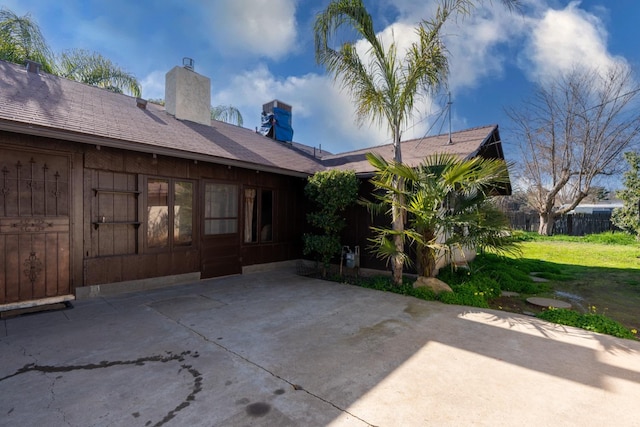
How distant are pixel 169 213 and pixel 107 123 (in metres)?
1.84

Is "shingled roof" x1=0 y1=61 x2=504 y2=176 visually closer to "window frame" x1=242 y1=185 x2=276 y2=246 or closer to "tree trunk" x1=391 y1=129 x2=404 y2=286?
"window frame" x1=242 y1=185 x2=276 y2=246

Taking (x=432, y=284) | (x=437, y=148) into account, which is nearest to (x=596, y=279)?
(x=432, y=284)

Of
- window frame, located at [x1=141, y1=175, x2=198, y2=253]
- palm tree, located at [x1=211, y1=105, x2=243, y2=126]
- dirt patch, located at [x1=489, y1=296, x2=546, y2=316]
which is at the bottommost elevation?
dirt patch, located at [x1=489, y1=296, x2=546, y2=316]

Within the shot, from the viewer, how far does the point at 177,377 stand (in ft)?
8.19

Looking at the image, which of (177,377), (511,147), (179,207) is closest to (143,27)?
(179,207)

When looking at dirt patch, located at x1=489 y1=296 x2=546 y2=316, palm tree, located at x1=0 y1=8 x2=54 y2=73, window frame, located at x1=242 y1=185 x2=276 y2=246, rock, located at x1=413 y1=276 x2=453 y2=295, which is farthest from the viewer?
palm tree, located at x1=0 y1=8 x2=54 y2=73

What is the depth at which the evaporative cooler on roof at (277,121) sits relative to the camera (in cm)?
1070

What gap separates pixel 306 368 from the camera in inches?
106

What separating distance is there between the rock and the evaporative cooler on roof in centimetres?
743

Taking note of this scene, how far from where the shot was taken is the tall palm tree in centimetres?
532

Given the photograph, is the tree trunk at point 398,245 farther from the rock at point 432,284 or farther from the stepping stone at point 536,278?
the stepping stone at point 536,278

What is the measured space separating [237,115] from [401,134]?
1526 cm

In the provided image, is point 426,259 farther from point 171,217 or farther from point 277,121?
point 277,121

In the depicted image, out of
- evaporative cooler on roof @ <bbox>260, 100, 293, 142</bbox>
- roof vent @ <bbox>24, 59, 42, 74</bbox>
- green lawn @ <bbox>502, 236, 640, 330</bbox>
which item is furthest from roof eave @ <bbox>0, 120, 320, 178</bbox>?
green lawn @ <bbox>502, 236, 640, 330</bbox>
